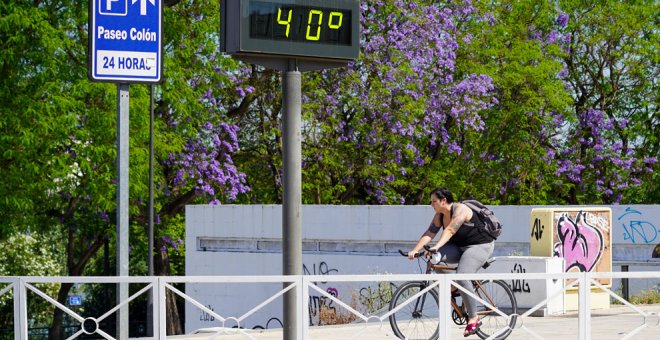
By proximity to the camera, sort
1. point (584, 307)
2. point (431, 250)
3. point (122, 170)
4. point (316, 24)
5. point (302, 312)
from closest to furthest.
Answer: point (122, 170), point (316, 24), point (302, 312), point (584, 307), point (431, 250)

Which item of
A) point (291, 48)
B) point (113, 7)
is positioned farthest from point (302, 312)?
point (113, 7)

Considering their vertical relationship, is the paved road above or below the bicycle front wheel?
below

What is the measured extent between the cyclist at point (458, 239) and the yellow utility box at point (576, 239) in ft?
17.0

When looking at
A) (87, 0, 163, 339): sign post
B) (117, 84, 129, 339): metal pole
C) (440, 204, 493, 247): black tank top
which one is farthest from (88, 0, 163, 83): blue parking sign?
(440, 204, 493, 247): black tank top

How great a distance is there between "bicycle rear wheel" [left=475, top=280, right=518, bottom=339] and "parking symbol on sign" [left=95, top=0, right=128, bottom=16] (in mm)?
4942

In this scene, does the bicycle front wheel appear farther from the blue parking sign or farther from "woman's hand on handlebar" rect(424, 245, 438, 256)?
the blue parking sign

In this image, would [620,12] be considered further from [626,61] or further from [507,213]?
[507,213]

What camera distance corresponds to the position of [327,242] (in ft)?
92.4

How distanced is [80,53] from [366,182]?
1079 centimetres

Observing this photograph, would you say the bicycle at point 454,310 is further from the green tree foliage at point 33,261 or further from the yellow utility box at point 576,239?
the green tree foliage at point 33,261

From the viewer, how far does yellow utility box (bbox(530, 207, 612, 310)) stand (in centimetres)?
1794

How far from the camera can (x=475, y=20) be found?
37.4 m

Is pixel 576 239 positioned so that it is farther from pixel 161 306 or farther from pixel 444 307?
pixel 161 306

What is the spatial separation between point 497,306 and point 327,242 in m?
16.1
